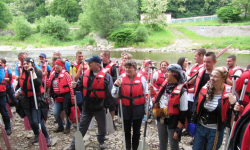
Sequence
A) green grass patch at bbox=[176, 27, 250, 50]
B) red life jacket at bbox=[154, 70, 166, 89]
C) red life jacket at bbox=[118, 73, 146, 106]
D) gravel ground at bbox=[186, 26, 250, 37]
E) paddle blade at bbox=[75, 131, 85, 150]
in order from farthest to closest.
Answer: gravel ground at bbox=[186, 26, 250, 37] < green grass patch at bbox=[176, 27, 250, 50] < red life jacket at bbox=[154, 70, 166, 89] < paddle blade at bbox=[75, 131, 85, 150] < red life jacket at bbox=[118, 73, 146, 106]

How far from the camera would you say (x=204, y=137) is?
3121mm

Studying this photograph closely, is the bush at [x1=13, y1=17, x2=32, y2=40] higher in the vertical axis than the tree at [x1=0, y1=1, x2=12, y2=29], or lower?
lower

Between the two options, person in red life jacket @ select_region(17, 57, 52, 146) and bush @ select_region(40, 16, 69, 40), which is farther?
bush @ select_region(40, 16, 69, 40)

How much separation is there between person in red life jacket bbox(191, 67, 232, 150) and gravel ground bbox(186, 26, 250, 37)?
4025 centimetres

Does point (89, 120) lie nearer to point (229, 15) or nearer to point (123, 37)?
point (123, 37)

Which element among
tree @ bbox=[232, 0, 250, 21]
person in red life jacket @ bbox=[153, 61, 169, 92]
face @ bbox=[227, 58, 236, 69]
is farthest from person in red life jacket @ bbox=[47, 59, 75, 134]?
tree @ bbox=[232, 0, 250, 21]

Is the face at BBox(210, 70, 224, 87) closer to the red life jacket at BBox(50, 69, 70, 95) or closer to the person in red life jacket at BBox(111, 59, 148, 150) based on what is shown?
the person in red life jacket at BBox(111, 59, 148, 150)

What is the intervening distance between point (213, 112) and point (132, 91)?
1460 millimetres

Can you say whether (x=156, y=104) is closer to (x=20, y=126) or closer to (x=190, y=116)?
(x=190, y=116)

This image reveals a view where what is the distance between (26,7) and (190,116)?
85.1 meters

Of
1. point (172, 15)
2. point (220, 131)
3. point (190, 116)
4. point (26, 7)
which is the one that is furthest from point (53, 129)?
point (26, 7)

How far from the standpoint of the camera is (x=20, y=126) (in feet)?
19.0

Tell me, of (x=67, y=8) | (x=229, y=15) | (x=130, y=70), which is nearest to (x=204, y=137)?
(x=130, y=70)

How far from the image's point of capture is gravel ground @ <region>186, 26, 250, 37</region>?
37.6m
